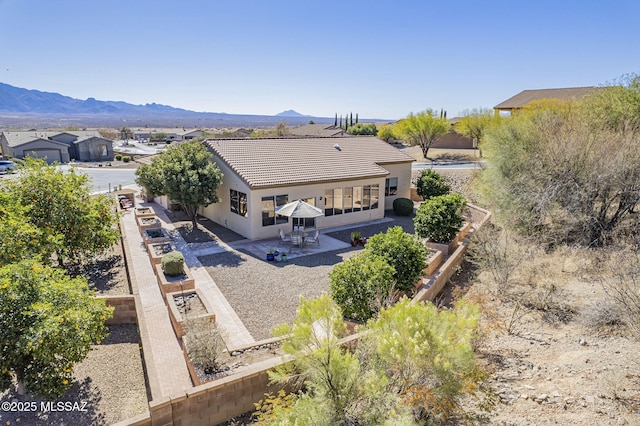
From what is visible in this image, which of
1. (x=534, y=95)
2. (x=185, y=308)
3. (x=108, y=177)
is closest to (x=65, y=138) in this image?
(x=108, y=177)

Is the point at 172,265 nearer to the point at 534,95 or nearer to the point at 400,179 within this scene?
the point at 400,179

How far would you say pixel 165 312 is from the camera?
1145 centimetres

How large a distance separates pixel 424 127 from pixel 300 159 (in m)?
34.2

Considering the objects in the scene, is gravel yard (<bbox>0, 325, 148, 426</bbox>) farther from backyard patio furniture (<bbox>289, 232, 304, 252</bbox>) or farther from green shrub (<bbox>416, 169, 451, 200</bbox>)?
green shrub (<bbox>416, 169, 451, 200</bbox>)

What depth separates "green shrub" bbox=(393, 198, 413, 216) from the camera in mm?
24719

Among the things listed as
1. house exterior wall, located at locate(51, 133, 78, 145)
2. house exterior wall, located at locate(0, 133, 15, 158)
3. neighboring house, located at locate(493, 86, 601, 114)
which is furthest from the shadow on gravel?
house exterior wall, located at locate(51, 133, 78, 145)

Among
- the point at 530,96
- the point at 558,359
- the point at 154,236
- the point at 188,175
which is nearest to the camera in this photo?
the point at 558,359

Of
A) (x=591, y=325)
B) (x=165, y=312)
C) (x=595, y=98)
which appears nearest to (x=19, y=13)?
(x=165, y=312)

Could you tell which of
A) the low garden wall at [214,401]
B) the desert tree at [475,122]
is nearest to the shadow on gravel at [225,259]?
the low garden wall at [214,401]

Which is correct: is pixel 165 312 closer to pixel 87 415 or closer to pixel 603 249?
pixel 87 415

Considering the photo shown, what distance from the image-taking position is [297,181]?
786 inches

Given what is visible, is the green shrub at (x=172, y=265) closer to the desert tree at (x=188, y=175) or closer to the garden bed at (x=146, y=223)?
the desert tree at (x=188, y=175)

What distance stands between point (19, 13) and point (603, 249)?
2636 cm

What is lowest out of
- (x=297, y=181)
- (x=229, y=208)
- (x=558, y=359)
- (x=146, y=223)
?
(x=146, y=223)
